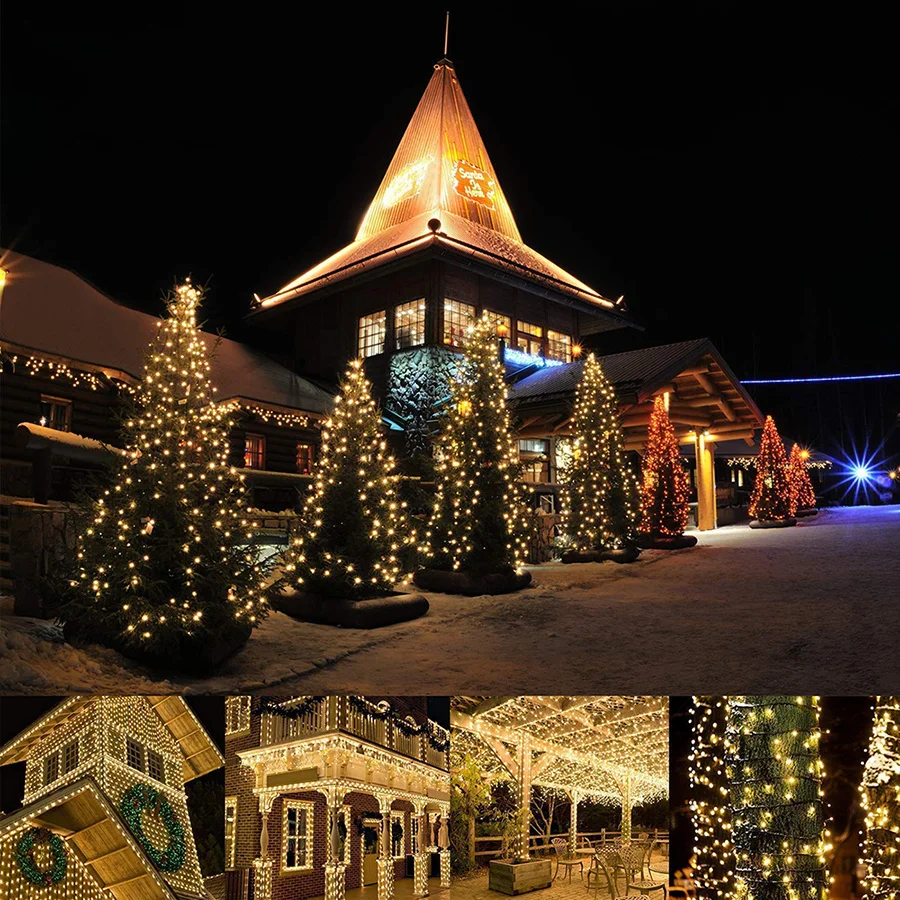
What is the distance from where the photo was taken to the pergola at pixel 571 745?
4887mm

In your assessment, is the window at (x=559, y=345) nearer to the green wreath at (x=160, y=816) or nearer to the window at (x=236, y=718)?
the window at (x=236, y=718)

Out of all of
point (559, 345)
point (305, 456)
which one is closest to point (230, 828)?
point (305, 456)

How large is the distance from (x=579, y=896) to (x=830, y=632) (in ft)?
11.9

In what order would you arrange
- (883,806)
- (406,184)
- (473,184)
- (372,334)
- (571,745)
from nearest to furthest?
(883,806) < (571,745) < (372,334) < (473,184) < (406,184)

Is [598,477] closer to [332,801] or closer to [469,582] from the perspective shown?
[469,582]

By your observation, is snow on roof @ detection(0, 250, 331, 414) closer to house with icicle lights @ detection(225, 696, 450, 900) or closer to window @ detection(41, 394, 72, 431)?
window @ detection(41, 394, 72, 431)

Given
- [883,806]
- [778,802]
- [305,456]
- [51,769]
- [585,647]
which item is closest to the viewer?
[883,806]

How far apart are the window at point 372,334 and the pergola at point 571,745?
15.9 m

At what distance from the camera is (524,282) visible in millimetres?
20047

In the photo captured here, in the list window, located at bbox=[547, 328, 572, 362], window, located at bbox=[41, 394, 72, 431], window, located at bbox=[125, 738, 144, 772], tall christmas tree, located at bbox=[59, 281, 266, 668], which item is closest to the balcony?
window, located at bbox=[125, 738, 144, 772]

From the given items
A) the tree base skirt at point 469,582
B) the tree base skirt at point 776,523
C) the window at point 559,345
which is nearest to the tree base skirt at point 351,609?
the tree base skirt at point 469,582

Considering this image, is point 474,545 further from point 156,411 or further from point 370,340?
point 370,340

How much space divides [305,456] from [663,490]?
349 inches

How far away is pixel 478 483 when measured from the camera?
11273mm
